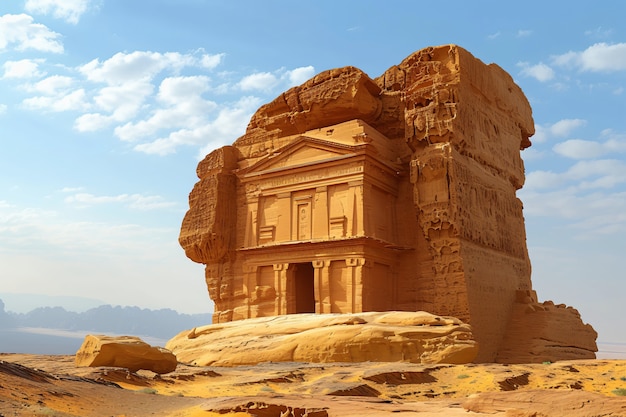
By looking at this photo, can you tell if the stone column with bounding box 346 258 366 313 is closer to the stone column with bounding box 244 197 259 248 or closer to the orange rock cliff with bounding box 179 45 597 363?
the orange rock cliff with bounding box 179 45 597 363

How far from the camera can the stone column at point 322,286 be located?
24891 millimetres

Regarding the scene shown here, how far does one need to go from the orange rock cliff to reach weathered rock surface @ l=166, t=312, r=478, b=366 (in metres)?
7.22

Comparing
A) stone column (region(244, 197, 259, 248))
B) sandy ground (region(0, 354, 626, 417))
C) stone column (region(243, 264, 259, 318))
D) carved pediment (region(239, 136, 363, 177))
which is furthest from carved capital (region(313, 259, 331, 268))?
sandy ground (region(0, 354, 626, 417))

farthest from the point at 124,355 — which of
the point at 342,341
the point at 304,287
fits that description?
the point at 304,287

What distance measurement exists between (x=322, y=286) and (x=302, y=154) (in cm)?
707

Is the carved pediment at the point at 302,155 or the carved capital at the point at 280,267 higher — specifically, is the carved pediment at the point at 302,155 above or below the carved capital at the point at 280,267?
above

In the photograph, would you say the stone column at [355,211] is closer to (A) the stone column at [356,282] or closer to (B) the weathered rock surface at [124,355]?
(A) the stone column at [356,282]

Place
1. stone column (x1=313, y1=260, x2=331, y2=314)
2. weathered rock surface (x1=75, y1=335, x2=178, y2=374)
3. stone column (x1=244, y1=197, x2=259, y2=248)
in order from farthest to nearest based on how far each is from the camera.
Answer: stone column (x1=244, y1=197, x2=259, y2=248)
stone column (x1=313, y1=260, x2=331, y2=314)
weathered rock surface (x1=75, y1=335, x2=178, y2=374)

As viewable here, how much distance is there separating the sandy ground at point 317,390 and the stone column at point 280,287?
10.1m

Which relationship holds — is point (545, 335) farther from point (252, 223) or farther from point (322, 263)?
point (252, 223)

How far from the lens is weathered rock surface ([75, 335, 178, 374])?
1395 centimetres

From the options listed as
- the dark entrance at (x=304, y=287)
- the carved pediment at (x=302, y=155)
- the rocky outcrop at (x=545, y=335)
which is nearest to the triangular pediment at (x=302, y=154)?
the carved pediment at (x=302, y=155)

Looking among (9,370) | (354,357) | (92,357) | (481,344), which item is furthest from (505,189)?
(9,370)

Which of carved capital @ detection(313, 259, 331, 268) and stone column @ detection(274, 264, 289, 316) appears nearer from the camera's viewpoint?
carved capital @ detection(313, 259, 331, 268)
